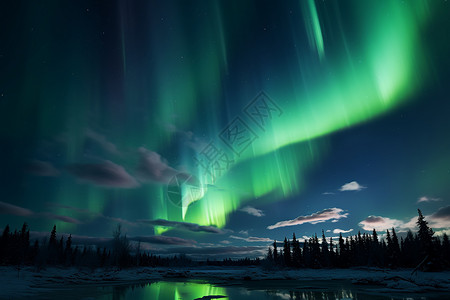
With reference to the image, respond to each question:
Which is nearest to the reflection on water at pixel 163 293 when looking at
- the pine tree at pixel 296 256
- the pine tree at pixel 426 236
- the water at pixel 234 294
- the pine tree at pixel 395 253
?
the water at pixel 234 294

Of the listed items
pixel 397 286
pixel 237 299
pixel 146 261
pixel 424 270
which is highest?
pixel 237 299

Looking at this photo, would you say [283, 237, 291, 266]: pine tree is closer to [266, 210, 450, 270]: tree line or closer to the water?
[266, 210, 450, 270]: tree line

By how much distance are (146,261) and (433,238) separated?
187035mm

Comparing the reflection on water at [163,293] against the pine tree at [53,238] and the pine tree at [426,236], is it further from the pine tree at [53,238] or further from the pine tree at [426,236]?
the pine tree at [53,238]

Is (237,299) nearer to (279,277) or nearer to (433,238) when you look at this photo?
(279,277)

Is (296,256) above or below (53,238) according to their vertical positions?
below

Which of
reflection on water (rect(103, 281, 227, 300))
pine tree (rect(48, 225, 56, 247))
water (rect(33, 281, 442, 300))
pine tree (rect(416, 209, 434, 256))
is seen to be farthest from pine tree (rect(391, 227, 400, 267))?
pine tree (rect(48, 225, 56, 247))

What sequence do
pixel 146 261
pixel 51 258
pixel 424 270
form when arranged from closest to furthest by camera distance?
1. pixel 424 270
2. pixel 51 258
3. pixel 146 261

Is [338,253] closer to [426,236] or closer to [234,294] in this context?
[426,236]

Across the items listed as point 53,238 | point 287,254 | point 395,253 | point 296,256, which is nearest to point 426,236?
point 395,253

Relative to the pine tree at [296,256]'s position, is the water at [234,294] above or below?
above

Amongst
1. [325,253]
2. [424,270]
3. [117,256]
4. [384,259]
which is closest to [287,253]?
[325,253]

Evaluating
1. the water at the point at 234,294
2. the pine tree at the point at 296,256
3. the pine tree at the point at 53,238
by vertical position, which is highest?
the pine tree at the point at 53,238

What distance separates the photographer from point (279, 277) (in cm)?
6694
